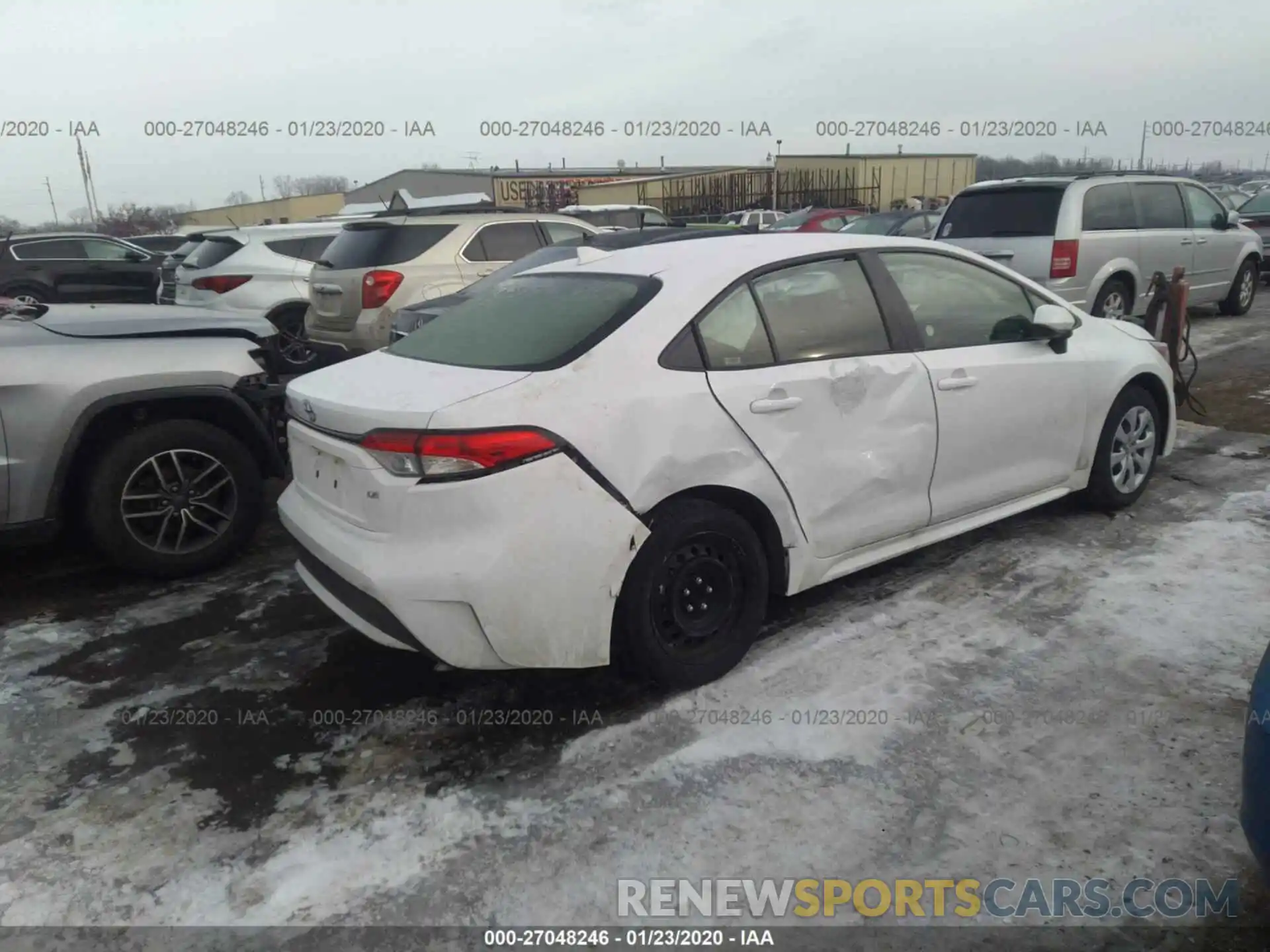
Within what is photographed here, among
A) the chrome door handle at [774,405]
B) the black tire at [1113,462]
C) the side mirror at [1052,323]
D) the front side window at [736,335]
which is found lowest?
the black tire at [1113,462]

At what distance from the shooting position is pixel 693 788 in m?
2.78

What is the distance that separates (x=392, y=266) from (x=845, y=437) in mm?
5454

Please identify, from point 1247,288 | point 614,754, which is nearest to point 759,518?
point 614,754

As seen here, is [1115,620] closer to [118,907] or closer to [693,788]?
[693,788]

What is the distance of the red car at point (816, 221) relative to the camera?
16.9 m

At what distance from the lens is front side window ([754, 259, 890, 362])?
3.47m

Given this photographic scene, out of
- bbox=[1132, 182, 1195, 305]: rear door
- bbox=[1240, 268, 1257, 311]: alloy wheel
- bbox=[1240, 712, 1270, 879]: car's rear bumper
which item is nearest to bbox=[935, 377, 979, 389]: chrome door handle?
bbox=[1240, 712, 1270, 879]: car's rear bumper

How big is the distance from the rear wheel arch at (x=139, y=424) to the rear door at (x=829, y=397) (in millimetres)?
2573

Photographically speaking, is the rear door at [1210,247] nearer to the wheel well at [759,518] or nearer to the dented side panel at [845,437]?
the dented side panel at [845,437]

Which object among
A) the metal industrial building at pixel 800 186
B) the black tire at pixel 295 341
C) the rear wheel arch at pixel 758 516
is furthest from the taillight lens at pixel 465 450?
the metal industrial building at pixel 800 186

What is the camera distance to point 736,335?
132 inches

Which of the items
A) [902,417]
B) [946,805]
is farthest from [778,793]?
[902,417]

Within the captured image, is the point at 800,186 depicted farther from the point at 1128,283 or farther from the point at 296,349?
the point at 296,349

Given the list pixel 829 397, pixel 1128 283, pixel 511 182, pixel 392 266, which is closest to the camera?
pixel 829 397
